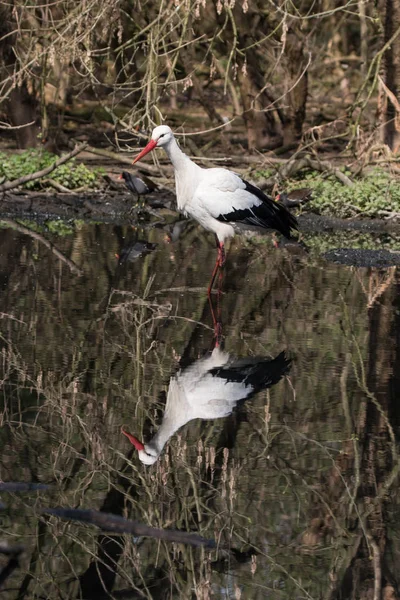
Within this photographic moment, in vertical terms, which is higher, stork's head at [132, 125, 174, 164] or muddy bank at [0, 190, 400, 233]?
stork's head at [132, 125, 174, 164]

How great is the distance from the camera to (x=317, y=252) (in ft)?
41.9

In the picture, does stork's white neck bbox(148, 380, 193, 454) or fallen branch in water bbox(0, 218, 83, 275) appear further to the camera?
fallen branch in water bbox(0, 218, 83, 275)

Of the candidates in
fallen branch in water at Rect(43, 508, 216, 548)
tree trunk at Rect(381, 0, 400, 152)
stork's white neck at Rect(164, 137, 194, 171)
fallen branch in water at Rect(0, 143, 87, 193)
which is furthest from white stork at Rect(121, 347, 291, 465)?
tree trunk at Rect(381, 0, 400, 152)

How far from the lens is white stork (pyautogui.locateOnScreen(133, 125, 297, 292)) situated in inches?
425

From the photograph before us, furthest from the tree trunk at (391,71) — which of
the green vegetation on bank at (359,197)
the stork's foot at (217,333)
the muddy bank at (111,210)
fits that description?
the stork's foot at (217,333)

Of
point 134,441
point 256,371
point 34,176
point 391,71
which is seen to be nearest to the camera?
point 134,441

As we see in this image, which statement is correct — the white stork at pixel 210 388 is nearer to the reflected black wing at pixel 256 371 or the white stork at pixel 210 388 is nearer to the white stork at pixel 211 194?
the reflected black wing at pixel 256 371

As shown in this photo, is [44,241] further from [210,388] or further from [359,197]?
[210,388]

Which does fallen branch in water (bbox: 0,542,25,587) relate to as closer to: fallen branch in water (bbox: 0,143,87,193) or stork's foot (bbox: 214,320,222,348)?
stork's foot (bbox: 214,320,222,348)

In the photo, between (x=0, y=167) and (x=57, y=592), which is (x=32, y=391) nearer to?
(x=57, y=592)

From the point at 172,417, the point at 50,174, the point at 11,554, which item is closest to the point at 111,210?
the point at 50,174

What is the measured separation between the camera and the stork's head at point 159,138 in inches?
422

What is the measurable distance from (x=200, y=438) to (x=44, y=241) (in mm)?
6843

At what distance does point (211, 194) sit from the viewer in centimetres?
1079
